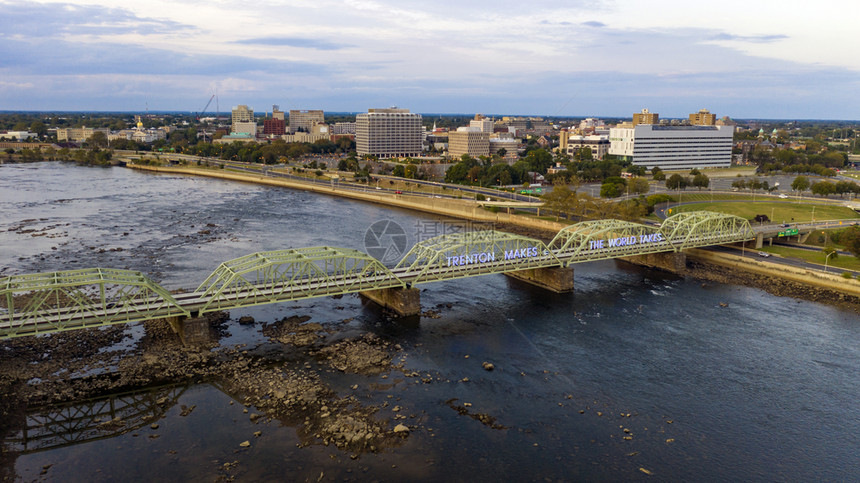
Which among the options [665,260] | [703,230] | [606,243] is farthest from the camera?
[703,230]

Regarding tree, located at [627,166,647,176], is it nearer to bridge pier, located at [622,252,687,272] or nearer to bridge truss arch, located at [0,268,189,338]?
bridge pier, located at [622,252,687,272]

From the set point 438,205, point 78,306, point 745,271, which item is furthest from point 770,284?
point 78,306

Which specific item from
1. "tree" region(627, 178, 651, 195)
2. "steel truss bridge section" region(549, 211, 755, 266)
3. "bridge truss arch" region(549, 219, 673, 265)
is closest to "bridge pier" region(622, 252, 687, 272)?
"steel truss bridge section" region(549, 211, 755, 266)

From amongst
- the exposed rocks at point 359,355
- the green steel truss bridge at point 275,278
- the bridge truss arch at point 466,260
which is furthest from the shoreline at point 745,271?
the exposed rocks at point 359,355

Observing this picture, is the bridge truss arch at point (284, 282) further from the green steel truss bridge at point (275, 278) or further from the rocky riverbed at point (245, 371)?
the rocky riverbed at point (245, 371)

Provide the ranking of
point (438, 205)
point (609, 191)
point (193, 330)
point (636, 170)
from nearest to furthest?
point (193, 330) → point (609, 191) → point (438, 205) → point (636, 170)

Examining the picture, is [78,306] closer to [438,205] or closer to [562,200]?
[562,200]
